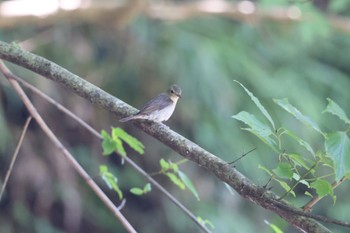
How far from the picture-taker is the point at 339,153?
174 centimetres

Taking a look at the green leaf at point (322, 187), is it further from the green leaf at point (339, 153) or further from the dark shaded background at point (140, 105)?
the dark shaded background at point (140, 105)

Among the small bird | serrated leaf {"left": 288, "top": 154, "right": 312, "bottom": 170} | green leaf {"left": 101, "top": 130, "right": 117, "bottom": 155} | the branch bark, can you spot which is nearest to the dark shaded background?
the branch bark

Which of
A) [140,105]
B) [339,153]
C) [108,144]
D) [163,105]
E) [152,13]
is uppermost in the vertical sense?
[339,153]

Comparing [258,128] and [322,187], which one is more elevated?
[258,128]

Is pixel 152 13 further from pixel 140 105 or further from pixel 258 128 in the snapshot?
pixel 258 128

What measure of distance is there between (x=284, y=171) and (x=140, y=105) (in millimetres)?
4256

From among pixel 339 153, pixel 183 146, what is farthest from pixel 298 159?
pixel 183 146

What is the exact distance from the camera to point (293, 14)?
603 centimetres

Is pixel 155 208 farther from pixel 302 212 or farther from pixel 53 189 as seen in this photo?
pixel 302 212

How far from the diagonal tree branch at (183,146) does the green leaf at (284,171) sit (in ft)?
0.17

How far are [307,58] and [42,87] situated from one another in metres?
2.52

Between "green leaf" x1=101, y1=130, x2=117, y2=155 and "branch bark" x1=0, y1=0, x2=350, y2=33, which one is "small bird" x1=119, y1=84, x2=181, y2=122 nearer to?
"green leaf" x1=101, y1=130, x2=117, y2=155

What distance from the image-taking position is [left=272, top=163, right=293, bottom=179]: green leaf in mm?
1875

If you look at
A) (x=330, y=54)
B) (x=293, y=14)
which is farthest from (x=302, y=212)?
(x=330, y=54)
